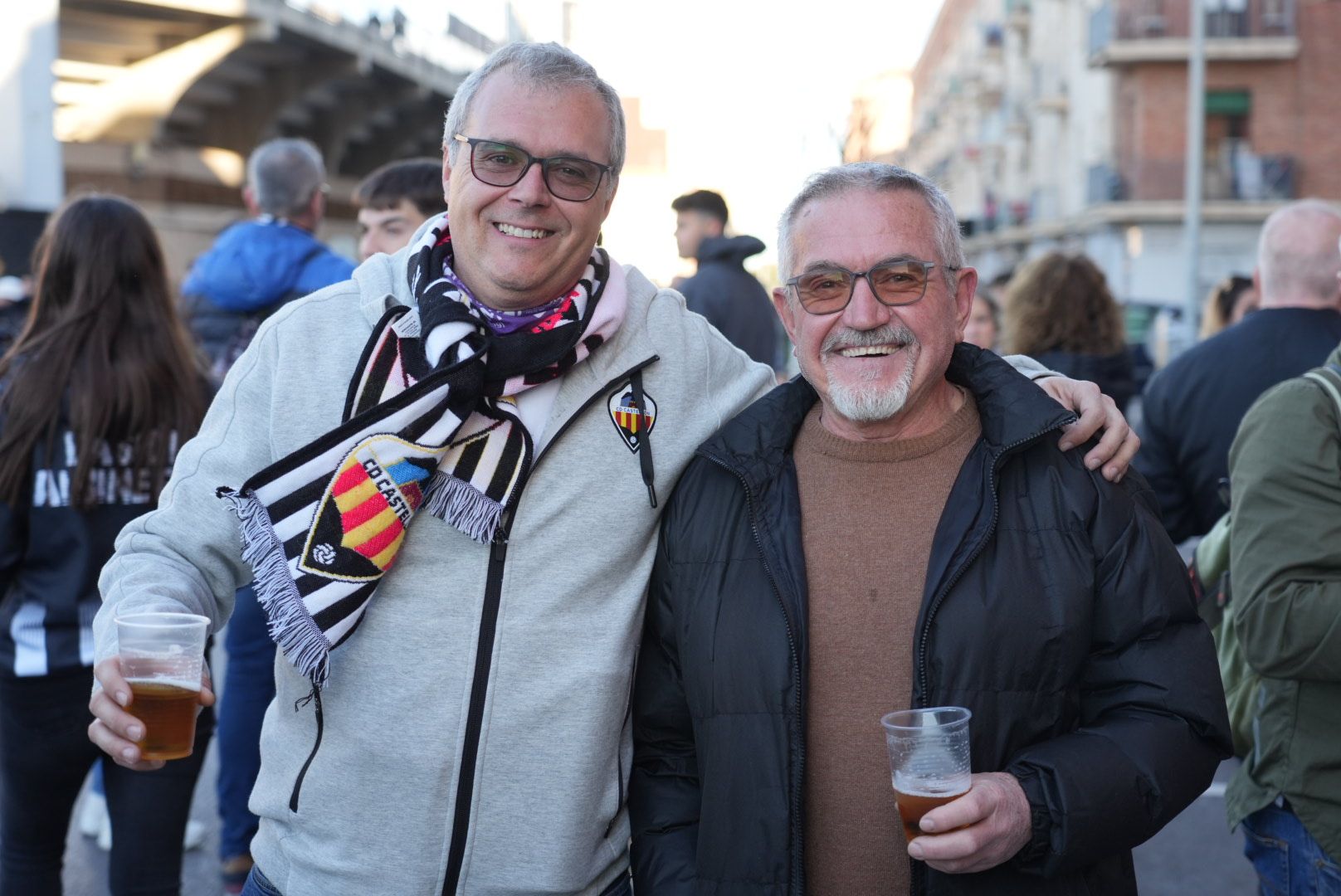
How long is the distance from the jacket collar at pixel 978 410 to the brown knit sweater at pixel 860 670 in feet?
0.45

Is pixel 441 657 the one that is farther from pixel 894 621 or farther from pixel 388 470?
pixel 894 621

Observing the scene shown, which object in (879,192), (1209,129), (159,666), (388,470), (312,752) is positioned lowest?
(312,752)

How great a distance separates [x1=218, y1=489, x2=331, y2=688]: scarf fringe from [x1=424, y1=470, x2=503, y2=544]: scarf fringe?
0.28 meters

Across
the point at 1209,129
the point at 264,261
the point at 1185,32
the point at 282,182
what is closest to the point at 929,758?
the point at 264,261

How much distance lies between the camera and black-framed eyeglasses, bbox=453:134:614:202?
104 inches

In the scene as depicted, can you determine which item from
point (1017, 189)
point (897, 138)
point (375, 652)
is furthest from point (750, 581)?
point (897, 138)

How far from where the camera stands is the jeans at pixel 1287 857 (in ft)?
9.61

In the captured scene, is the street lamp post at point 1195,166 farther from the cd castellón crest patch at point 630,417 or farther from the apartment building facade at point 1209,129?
the cd castellón crest patch at point 630,417

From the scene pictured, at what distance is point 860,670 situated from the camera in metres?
2.51

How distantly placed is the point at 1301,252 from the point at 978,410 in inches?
92.7

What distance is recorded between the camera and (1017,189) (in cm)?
4809

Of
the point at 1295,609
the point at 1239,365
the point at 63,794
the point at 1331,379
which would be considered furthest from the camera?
the point at 1239,365

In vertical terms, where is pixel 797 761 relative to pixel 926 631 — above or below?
below

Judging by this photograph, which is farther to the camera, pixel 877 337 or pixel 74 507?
pixel 74 507
